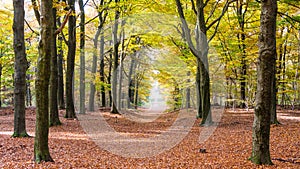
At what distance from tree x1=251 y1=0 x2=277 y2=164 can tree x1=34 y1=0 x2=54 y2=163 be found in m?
4.29

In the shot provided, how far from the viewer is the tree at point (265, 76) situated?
211 inches

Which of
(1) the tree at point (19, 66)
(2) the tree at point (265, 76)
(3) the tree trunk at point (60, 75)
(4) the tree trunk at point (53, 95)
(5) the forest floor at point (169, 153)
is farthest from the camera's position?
(3) the tree trunk at point (60, 75)

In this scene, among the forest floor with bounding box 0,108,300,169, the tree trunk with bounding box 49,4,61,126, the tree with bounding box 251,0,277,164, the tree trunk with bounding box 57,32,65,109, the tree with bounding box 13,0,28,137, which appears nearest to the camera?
the tree with bounding box 251,0,277,164

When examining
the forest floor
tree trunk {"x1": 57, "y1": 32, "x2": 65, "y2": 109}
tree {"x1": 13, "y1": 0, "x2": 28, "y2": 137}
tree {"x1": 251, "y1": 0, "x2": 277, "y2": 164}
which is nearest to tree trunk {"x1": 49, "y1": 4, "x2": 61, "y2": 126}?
the forest floor

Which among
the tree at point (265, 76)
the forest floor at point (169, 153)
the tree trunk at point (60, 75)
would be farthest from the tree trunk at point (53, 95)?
the tree at point (265, 76)

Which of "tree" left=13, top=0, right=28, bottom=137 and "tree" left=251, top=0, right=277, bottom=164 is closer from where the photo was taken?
"tree" left=251, top=0, right=277, bottom=164

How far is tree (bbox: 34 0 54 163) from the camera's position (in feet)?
17.6

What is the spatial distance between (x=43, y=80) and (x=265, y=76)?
4.45 metres

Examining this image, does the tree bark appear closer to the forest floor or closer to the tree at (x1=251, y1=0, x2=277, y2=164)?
the forest floor

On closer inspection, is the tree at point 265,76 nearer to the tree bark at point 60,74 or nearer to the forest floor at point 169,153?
the forest floor at point 169,153

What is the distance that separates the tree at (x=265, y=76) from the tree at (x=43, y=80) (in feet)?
14.1

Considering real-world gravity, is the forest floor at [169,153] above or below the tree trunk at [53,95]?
below

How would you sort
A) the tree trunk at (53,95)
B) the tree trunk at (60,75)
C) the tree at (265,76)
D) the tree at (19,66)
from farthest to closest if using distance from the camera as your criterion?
1. the tree trunk at (60,75)
2. the tree trunk at (53,95)
3. the tree at (19,66)
4. the tree at (265,76)

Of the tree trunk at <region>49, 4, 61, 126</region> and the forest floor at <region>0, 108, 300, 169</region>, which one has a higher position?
the tree trunk at <region>49, 4, 61, 126</region>
